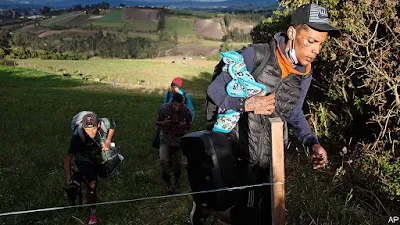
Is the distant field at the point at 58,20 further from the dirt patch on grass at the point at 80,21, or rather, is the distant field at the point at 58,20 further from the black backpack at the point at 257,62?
the black backpack at the point at 257,62

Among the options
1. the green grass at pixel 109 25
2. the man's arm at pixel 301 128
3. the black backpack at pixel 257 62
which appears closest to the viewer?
the black backpack at pixel 257 62

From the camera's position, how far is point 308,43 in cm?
266

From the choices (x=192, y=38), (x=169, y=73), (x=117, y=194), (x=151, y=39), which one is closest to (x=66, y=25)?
(x=151, y=39)

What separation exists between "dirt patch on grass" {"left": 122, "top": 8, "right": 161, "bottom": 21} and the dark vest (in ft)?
433

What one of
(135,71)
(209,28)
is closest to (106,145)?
(135,71)

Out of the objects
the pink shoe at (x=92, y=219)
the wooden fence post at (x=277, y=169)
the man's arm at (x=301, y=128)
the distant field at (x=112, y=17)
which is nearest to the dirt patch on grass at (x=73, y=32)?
the distant field at (x=112, y=17)

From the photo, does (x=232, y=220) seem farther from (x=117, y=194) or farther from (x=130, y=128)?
(x=130, y=128)

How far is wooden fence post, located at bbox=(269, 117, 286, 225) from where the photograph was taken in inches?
91.7

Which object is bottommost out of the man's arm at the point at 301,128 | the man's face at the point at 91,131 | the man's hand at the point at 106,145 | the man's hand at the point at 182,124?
the man's hand at the point at 182,124

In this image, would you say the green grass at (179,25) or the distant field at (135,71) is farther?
the green grass at (179,25)

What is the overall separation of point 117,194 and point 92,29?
4649 inches

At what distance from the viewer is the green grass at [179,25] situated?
120800mm

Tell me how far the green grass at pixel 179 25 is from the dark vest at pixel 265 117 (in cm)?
11850

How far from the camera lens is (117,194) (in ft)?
23.0
